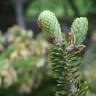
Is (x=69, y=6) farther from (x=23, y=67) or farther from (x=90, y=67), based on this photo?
(x=23, y=67)

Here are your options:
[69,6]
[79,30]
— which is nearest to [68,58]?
[79,30]

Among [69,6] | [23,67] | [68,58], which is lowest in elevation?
[68,58]

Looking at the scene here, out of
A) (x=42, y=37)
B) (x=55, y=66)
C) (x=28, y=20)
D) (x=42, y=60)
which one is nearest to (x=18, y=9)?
(x=28, y=20)

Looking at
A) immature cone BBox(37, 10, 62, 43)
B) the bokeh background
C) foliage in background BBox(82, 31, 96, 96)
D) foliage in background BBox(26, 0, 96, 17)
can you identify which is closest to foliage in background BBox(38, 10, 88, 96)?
immature cone BBox(37, 10, 62, 43)

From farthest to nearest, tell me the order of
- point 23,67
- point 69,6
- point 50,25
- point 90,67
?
point 69,6 → point 90,67 → point 23,67 → point 50,25

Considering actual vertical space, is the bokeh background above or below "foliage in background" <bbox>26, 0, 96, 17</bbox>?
below

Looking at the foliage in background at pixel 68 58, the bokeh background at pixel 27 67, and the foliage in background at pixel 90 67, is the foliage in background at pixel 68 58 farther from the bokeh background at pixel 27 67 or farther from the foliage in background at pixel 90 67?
the foliage in background at pixel 90 67

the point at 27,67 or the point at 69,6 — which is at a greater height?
the point at 69,6

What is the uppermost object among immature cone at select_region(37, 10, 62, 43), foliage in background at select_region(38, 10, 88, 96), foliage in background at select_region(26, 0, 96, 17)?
foliage in background at select_region(26, 0, 96, 17)

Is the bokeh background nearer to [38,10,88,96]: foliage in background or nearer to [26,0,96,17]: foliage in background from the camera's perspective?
[26,0,96,17]: foliage in background

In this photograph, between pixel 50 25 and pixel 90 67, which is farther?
pixel 90 67

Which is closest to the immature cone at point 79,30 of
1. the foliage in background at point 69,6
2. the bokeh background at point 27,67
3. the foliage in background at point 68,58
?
the foliage in background at point 68,58

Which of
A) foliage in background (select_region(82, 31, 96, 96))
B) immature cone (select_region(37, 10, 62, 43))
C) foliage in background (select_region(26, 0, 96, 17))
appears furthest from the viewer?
foliage in background (select_region(26, 0, 96, 17))
